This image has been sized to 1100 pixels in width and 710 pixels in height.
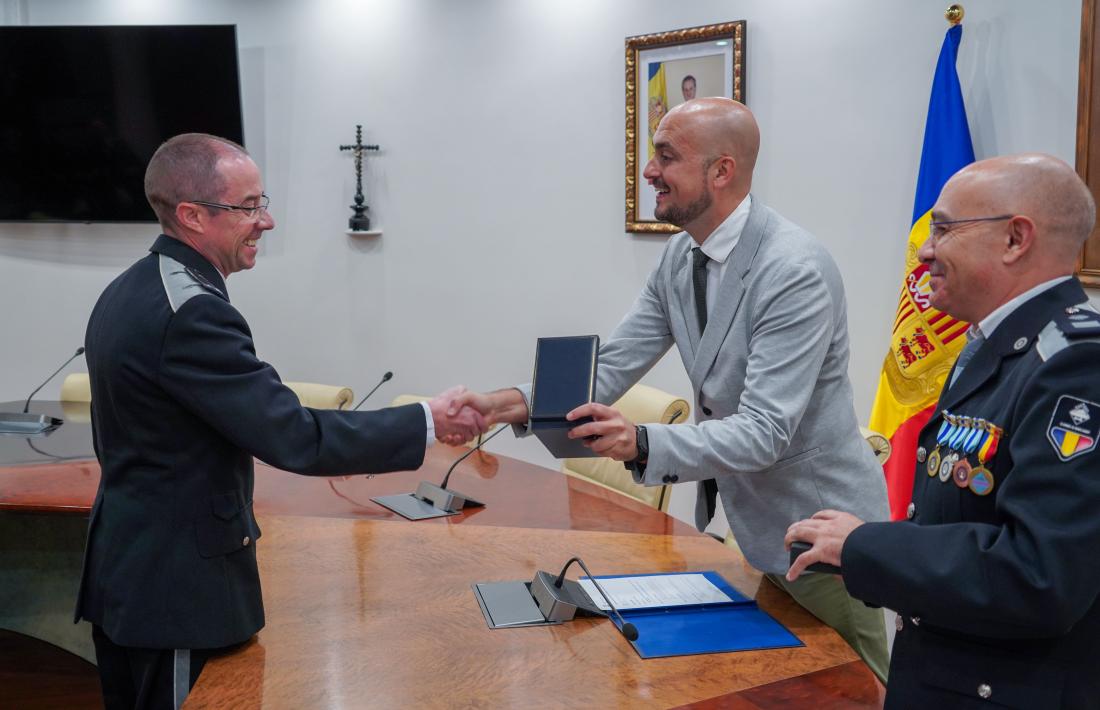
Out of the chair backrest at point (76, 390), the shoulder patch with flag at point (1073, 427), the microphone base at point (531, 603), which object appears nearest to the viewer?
the shoulder patch with flag at point (1073, 427)

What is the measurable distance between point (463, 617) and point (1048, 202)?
121cm

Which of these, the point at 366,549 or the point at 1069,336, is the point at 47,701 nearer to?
the point at 366,549

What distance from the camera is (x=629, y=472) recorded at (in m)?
3.06

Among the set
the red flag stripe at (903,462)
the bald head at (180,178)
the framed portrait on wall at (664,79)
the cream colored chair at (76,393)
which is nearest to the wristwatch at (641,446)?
the bald head at (180,178)

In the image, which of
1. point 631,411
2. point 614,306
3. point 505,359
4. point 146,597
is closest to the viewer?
point 146,597

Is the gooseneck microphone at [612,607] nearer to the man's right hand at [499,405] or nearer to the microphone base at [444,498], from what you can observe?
the man's right hand at [499,405]

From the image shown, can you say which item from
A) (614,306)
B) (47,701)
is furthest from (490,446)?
(47,701)

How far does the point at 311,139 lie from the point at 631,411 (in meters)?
2.93

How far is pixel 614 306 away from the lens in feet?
14.7

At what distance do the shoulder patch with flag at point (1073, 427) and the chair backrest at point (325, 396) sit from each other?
3.14 meters

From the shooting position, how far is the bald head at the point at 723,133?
82.8 inches

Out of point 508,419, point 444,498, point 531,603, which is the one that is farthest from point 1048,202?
point 444,498

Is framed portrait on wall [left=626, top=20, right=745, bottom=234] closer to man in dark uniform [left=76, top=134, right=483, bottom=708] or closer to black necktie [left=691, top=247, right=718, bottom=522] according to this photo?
black necktie [left=691, top=247, right=718, bottom=522]

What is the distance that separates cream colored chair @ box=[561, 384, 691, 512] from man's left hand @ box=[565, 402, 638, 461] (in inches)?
38.5
